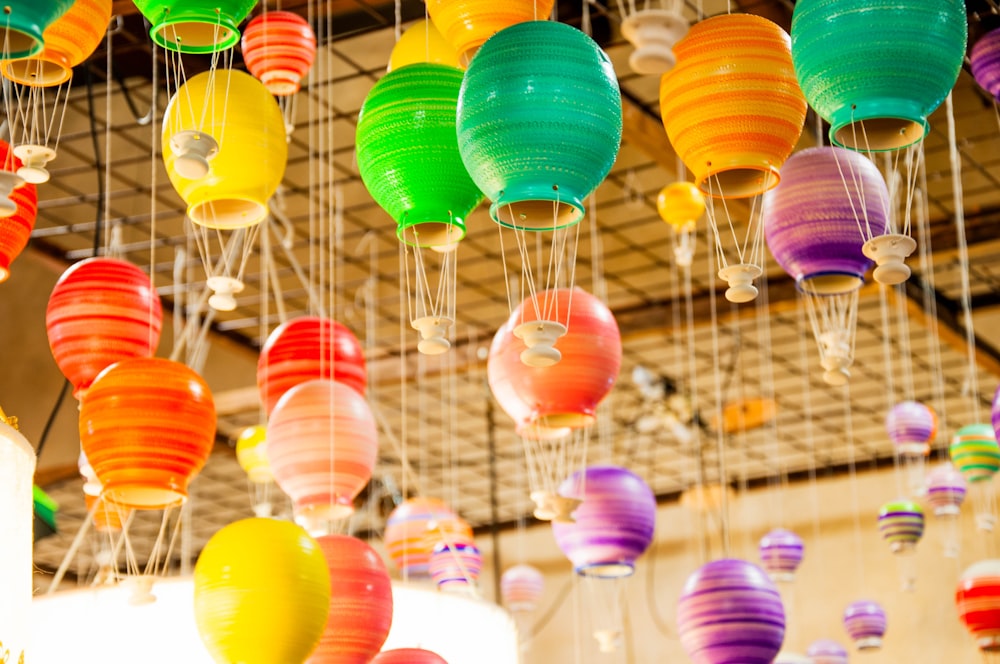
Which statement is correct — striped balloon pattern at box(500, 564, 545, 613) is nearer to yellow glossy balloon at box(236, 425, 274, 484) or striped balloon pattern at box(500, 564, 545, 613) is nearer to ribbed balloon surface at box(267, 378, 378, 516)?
yellow glossy balloon at box(236, 425, 274, 484)

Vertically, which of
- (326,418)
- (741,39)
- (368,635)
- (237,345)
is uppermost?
(237,345)

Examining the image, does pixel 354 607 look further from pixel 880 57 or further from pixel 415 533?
pixel 415 533

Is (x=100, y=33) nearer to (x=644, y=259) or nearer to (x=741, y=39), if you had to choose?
(x=741, y=39)

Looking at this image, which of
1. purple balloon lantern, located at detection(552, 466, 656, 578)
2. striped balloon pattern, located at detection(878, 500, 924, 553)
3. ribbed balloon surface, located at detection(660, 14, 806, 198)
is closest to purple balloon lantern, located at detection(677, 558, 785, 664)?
purple balloon lantern, located at detection(552, 466, 656, 578)

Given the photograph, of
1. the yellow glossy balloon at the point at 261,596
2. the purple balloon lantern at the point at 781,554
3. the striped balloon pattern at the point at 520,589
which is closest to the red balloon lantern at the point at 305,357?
the yellow glossy balloon at the point at 261,596

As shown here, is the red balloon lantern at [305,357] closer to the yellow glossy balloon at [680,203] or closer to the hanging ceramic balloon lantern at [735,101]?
the hanging ceramic balloon lantern at [735,101]

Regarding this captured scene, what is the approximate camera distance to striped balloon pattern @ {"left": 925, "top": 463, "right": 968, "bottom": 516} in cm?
907

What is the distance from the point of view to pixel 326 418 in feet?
Result: 15.7

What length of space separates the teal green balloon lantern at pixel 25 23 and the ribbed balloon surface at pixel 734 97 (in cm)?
142

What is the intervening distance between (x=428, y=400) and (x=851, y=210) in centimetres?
831

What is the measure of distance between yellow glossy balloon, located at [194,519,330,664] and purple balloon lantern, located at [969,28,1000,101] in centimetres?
270

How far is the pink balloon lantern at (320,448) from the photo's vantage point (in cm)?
477

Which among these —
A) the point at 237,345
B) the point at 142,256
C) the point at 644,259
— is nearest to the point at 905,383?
the point at 644,259

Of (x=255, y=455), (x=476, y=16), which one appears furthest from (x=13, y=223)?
(x=255, y=455)
